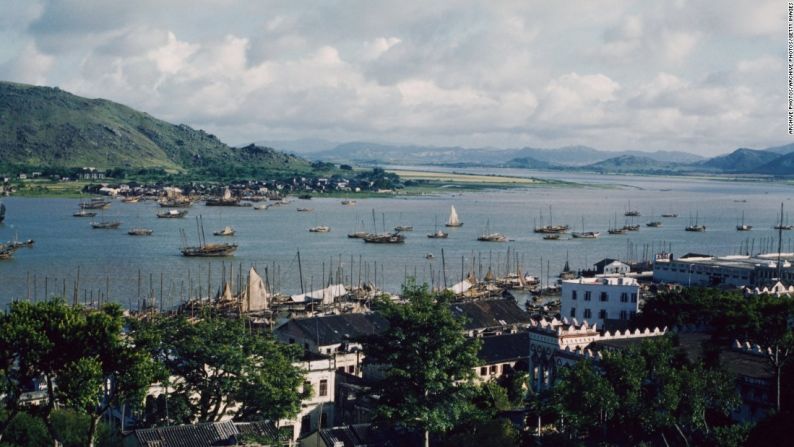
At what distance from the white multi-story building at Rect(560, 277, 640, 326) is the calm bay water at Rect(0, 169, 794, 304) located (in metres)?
24.3

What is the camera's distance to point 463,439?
25.2m

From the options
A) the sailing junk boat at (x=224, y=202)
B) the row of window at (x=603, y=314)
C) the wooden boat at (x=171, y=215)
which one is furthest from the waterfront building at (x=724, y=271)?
the sailing junk boat at (x=224, y=202)

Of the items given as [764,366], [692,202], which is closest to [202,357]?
[764,366]

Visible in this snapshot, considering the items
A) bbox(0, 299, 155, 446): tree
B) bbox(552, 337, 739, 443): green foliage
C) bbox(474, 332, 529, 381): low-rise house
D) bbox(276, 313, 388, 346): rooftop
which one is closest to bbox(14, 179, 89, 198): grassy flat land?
bbox(276, 313, 388, 346): rooftop

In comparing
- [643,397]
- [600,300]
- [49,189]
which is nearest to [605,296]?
[600,300]

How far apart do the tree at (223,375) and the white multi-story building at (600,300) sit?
21491mm

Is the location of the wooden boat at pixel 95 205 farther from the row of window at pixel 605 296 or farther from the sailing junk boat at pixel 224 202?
the row of window at pixel 605 296

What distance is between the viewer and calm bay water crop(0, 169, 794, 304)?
72812mm

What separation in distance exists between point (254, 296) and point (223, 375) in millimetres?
30475

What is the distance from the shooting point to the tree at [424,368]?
24.7m

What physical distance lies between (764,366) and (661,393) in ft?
22.0

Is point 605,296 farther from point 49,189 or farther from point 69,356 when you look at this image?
point 49,189

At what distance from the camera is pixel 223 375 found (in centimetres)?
2673

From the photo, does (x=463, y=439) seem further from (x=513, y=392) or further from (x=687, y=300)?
(x=687, y=300)
